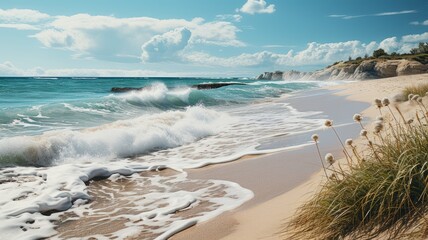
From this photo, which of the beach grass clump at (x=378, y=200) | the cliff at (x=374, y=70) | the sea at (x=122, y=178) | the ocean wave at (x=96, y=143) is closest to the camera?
the beach grass clump at (x=378, y=200)

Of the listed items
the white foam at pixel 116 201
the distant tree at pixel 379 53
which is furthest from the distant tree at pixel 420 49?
the white foam at pixel 116 201

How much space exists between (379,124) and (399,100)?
11.5m

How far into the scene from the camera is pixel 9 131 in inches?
568

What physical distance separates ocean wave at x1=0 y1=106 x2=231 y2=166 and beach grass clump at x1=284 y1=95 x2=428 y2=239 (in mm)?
7669

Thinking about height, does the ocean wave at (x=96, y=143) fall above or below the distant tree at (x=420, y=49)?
below

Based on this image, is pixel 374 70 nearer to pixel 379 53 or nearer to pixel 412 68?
pixel 412 68

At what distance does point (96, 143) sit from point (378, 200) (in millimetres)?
8945

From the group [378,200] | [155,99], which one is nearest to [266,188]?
[378,200]

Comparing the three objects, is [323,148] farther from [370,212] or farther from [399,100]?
[399,100]

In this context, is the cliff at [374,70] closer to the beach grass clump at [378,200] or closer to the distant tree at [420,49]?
the distant tree at [420,49]

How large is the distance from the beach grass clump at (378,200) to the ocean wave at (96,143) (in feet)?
25.2

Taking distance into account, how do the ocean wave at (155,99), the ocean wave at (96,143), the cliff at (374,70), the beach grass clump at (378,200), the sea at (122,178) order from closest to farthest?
the beach grass clump at (378,200) < the sea at (122,178) < the ocean wave at (96,143) < the ocean wave at (155,99) < the cliff at (374,70)

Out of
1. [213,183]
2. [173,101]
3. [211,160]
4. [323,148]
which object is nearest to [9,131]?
[211,160]

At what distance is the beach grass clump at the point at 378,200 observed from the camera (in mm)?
2799
